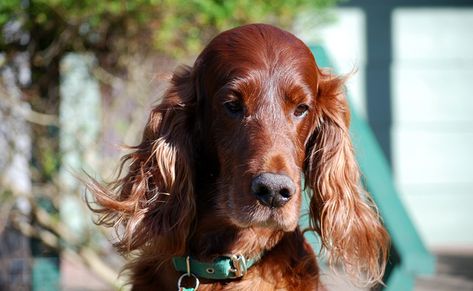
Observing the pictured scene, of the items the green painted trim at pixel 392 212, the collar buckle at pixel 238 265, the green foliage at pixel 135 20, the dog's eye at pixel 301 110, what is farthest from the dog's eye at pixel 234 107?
the green foliage at pixel 135 20

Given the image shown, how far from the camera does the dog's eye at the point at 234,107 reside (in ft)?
9.14

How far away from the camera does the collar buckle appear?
9.18ft

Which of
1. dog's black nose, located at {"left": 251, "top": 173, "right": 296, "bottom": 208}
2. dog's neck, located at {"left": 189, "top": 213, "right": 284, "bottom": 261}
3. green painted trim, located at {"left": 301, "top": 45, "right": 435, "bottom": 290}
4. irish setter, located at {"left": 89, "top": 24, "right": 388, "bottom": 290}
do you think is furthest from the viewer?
green painted trim, located at {"left": 301, "top": 45, "right": 435, "bottom": 290}

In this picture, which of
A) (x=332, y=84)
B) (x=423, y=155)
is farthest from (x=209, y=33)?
(x=423, y=155)

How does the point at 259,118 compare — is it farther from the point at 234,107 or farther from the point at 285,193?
the point at 285,193

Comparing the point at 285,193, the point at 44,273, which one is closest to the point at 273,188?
the point at 285,193

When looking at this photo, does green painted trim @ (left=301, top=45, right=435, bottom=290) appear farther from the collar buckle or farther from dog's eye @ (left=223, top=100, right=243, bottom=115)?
dog's eye @ (left=223, top=100, right=243, bottom=115)

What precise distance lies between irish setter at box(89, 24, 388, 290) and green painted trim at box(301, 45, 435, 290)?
1.51 feet

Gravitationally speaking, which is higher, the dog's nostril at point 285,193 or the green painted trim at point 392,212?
the dog's nostril at point 285,193

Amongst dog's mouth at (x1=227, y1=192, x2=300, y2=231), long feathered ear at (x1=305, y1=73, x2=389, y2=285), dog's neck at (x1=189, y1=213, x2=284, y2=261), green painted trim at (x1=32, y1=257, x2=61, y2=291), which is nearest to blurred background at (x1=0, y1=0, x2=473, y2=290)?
green painted trim at (x1=32, y1=257, x2=61, y2=291)

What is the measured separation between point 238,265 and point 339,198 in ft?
1.46

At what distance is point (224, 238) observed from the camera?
114 inches

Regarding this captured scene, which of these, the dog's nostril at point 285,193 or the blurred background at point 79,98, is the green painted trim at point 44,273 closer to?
the blurred background at point 79,98

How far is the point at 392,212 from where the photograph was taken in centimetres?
394
